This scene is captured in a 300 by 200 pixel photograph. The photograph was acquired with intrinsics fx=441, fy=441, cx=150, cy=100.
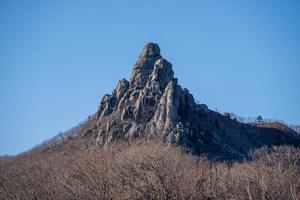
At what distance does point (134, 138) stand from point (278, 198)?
46.6m

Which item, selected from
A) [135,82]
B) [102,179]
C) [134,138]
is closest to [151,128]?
[134,138]

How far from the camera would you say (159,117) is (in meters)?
71.6

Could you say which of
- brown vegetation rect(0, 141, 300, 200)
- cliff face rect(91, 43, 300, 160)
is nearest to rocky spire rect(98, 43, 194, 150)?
cliff face rect(91, 43, 300, 160)

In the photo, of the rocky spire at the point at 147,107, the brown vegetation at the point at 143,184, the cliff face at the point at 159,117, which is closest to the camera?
the brown vegetation at the point at 143,184

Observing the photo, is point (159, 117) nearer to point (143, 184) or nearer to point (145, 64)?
point (145, 64)

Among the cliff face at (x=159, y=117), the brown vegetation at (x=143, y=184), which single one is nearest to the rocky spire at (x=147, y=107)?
the cliff face at (x=159, y=117)

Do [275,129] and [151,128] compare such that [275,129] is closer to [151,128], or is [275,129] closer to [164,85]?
[164,85]

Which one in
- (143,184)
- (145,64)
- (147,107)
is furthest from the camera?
(145,64)

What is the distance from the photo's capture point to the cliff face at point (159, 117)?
2749 inches

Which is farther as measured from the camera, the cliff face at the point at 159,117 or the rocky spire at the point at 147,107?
the cliff face at the point at 159,117

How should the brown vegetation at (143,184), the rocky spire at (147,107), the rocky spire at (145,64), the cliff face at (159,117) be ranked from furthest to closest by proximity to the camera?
the rocky spire at (145,64)
the cliff face at (159,117)
the rocky spire at (147,107)
the brown vegetation at (143,184)

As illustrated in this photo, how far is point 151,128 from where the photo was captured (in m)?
69.9

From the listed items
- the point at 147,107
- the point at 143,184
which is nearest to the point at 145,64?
the point at 147,107

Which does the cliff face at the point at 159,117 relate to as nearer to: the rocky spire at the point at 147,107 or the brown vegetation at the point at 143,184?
the rocky spire at the point at 147,107
